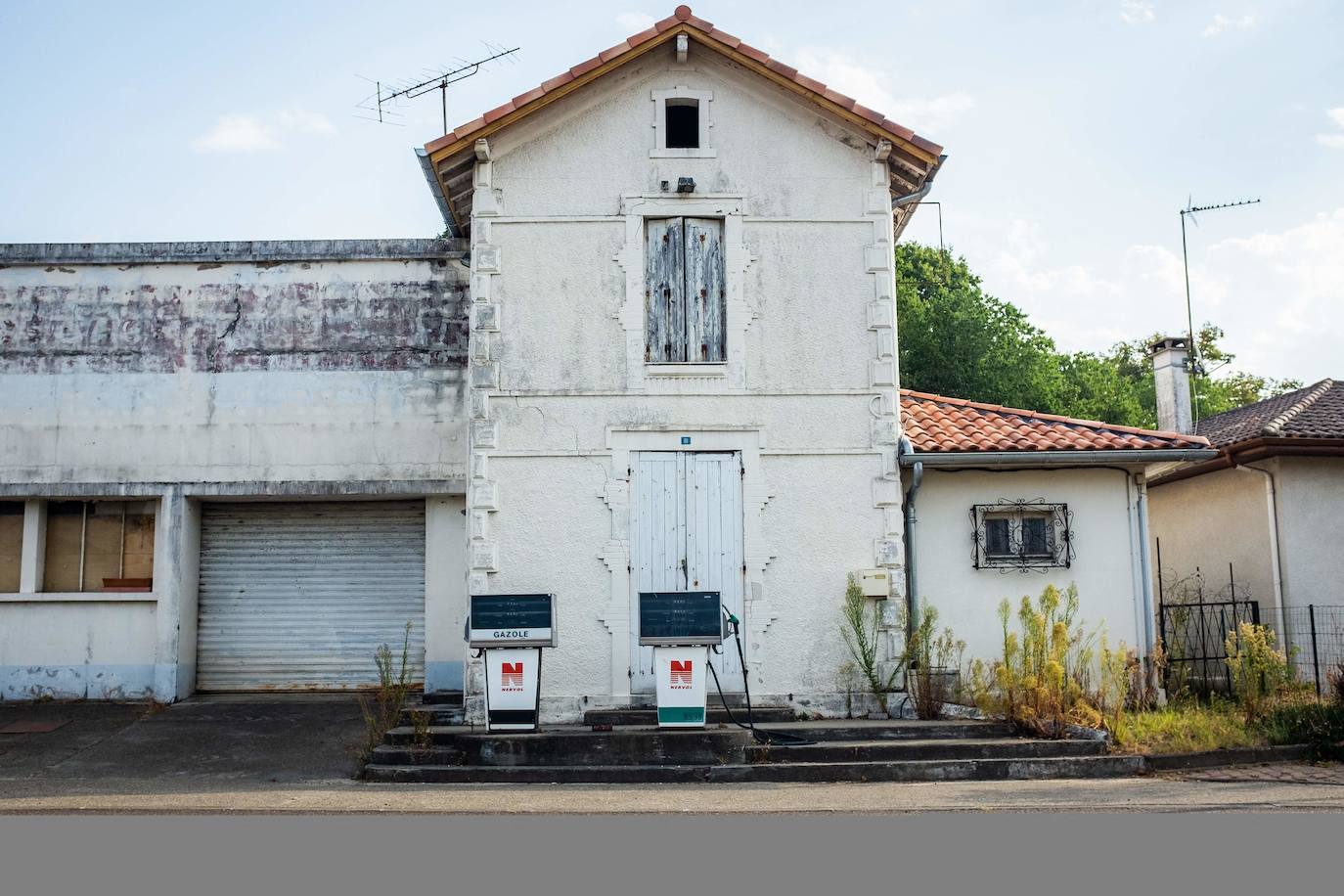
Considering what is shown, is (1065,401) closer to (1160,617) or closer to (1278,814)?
(1160,617)

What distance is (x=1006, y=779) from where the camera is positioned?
11086mm

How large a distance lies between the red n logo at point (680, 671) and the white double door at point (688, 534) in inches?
59.0

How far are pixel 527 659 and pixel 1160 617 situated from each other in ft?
29.9

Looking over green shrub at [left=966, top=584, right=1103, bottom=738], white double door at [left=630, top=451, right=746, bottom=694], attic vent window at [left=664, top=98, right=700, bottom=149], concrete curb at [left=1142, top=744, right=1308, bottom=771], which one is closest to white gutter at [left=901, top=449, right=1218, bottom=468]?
green shrub at [left=966, top=584, right=1103, bottom=738]

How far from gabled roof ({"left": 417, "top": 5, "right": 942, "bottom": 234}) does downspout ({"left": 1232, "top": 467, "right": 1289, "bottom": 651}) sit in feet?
21.2

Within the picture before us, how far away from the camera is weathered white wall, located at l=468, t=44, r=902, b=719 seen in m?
13.2

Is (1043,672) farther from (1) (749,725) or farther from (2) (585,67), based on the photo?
(2) (585,67)

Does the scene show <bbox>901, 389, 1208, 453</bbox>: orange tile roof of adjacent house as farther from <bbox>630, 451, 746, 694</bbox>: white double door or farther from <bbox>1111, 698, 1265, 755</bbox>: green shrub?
<bbox>1111, 698, 1265, 755</bbox>: green shrub

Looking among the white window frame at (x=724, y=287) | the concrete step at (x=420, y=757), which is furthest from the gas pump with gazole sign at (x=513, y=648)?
the white window frame at (x=724, y=287)

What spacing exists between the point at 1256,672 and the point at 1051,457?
10.0ft

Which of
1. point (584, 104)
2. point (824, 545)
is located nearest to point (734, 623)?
point (824, 545)

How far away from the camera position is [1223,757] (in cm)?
1166

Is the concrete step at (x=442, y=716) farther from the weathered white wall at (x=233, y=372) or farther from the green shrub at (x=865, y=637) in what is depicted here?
the green shrub at (x=865, y=637)

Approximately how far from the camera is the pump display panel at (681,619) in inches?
453
